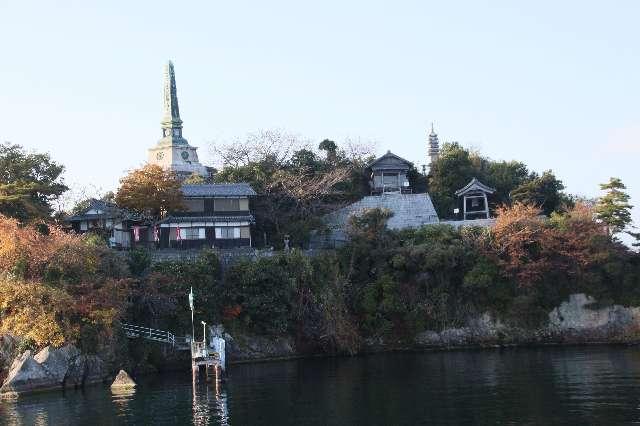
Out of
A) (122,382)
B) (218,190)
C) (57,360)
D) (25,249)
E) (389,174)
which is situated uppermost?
(389,174)

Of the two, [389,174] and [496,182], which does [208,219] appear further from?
[496,182]

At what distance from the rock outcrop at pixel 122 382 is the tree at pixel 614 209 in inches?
1480

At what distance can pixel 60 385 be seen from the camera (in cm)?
4788

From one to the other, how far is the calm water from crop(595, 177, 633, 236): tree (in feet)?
46.5

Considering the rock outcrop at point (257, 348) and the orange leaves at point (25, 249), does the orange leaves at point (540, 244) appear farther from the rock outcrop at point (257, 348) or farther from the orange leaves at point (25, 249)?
the orange leaves at point (25, 249)

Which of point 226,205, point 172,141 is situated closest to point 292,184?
point 226,205

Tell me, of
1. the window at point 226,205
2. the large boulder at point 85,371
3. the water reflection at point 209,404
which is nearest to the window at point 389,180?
the window at point 226,205

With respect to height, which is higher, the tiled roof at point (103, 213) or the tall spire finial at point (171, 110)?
the tall spire finial at point (171, 110)

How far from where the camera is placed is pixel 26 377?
4647 cm

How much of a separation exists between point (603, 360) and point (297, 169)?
3339 centimetres

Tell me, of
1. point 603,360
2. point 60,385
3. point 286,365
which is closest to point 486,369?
point 603,360

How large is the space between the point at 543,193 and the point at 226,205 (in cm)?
2836

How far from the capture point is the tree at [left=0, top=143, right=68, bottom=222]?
6000 cm

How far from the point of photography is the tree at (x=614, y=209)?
217ft
